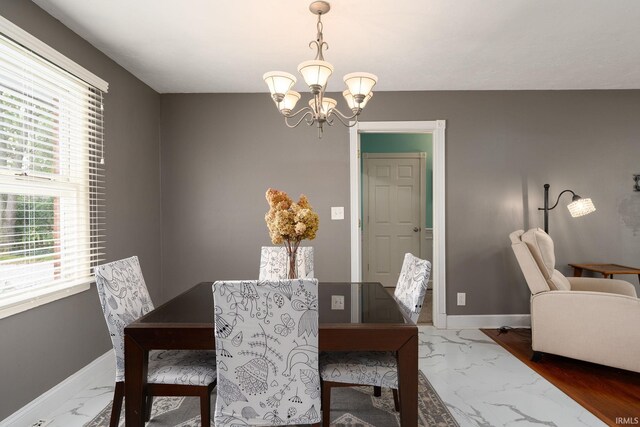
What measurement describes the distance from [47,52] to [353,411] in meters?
2.75

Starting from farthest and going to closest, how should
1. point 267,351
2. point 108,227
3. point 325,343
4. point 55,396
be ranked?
point 108,227 → point 55,396 → point 325,343 → point 267,351

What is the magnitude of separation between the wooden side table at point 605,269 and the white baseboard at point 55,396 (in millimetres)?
4140

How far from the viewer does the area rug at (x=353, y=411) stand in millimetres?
1976

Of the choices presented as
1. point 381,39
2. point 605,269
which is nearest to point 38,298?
point 381,39

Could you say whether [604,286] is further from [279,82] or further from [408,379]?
[279,82]

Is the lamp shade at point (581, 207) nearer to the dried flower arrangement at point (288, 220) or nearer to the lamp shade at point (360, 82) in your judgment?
the lamp shade at point (360, 82)

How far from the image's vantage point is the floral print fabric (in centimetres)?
161

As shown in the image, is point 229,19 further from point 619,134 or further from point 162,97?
point 619,134

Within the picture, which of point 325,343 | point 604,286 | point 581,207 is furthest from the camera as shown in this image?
point 581,207

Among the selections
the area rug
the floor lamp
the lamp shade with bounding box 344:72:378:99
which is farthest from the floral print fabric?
the floor lamp

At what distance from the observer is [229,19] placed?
222 centimetres

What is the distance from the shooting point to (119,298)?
5.81 ft

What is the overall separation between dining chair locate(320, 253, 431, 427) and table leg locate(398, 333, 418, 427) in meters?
0.13

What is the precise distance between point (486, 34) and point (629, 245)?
2753 mm
